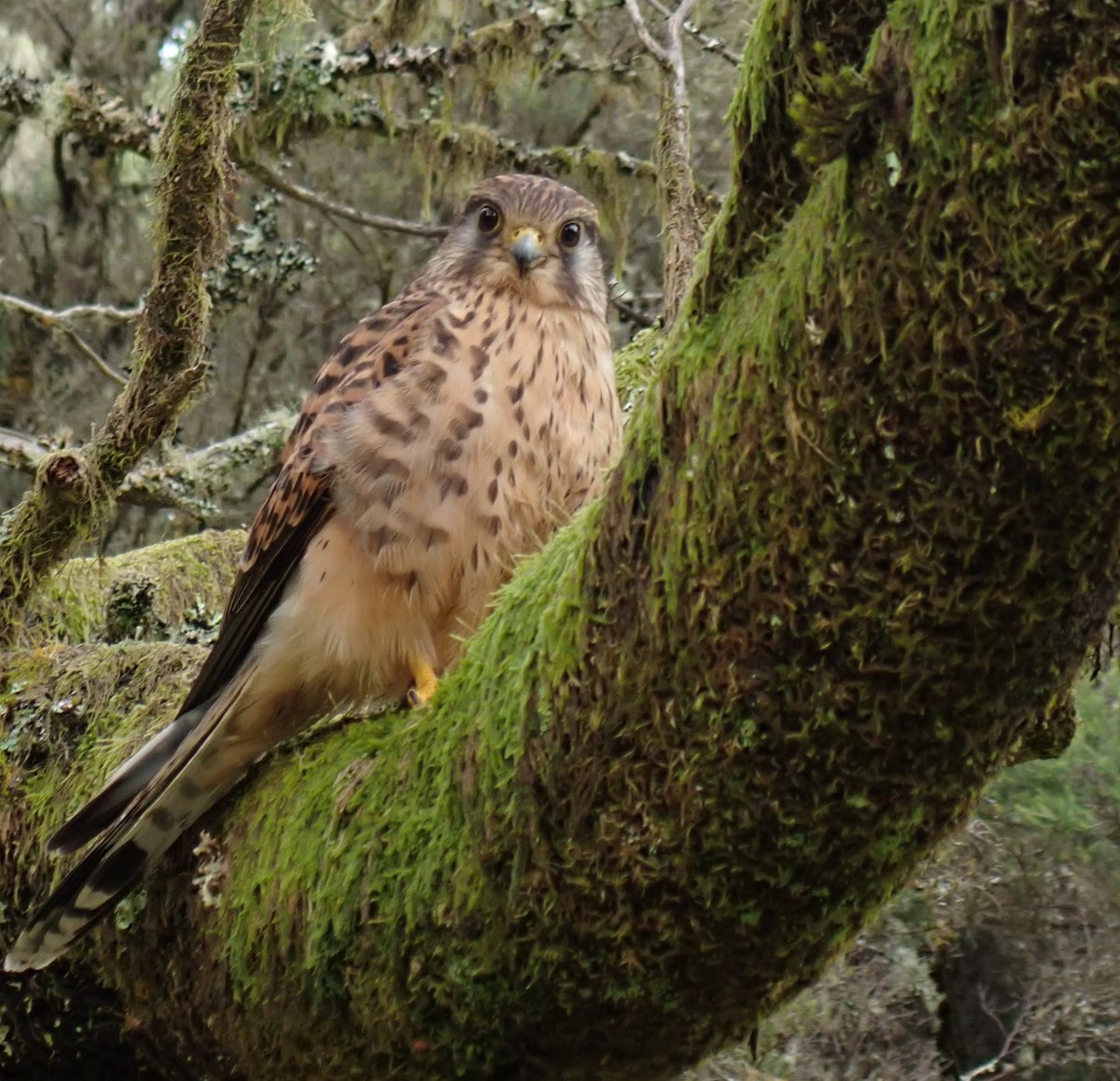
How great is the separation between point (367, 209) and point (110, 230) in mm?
1468

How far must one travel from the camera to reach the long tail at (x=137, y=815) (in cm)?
266

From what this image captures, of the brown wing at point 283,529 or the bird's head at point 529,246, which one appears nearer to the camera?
the brown wing at point 283,529

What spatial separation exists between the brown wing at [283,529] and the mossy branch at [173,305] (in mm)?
273

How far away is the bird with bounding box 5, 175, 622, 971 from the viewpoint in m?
2.78

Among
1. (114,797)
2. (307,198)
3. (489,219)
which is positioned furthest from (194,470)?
(114,797)

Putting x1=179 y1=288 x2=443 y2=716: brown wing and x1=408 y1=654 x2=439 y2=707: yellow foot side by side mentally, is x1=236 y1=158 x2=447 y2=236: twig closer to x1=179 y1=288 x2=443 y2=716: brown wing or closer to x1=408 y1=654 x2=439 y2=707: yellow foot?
x1=179 y1=288 x2=443 y2=716: brown wing

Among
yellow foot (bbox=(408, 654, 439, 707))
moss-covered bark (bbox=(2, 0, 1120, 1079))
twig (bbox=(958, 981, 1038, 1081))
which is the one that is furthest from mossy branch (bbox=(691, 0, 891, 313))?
twig (bbox=(958, 981, 1038, 1081))

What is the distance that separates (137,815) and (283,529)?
652 mm

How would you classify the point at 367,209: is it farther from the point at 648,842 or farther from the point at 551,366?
the point at 648,842

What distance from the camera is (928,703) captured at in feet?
5.27

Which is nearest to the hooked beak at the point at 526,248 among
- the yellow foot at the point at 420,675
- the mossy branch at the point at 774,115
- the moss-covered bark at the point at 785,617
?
the yellow foot at the point at 420,675

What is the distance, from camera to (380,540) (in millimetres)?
2918

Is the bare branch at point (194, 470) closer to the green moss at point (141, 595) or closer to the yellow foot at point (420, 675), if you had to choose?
the green moss at point (141, 595)

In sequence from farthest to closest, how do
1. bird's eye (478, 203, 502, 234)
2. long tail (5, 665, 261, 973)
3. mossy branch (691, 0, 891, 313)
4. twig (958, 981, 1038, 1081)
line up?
twig (958, 981, 1038, 1081), bird's eye (478, 203, 502, 234), long tail (5, 665, 261, 973), mossy branch (691, 0, 891, 313)
